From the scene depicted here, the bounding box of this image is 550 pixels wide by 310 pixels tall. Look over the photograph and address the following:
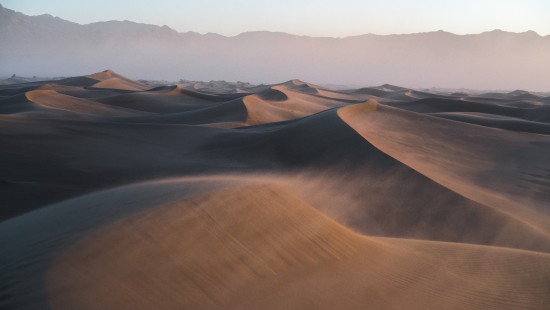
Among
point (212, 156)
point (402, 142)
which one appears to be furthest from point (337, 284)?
point (402, 142)

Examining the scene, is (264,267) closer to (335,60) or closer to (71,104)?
(71,104)

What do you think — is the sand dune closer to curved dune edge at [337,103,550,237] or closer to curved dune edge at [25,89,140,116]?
curved dune edge at [337,103,550,237]

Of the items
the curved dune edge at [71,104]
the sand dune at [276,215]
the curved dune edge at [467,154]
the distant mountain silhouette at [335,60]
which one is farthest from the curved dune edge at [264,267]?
the distant mountain silhouette at [335,60]

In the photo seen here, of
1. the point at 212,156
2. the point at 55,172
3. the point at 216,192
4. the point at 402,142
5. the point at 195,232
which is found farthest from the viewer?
the point at 402,142

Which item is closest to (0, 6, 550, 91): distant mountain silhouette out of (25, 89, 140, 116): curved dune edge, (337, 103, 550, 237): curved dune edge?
(25, 89, 140, 116): curved dune edge

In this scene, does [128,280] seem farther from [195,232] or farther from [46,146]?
[46,146]

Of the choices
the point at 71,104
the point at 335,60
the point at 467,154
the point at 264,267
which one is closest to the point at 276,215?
the point at 264,267

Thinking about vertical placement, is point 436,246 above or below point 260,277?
below
